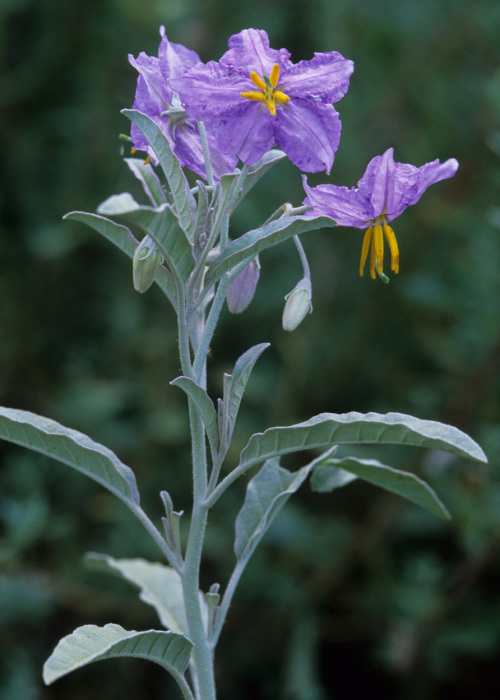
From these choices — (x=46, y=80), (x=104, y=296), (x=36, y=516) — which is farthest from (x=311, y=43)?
(x=36, y=516)

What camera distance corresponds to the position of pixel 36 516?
2123 millimetres

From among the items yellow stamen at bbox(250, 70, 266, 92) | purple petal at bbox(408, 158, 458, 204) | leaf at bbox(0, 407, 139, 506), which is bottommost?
leaf at bbox(0, 407, 139, 506)

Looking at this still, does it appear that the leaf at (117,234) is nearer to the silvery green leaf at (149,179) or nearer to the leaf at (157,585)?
the silvery green leaf at (149,179)

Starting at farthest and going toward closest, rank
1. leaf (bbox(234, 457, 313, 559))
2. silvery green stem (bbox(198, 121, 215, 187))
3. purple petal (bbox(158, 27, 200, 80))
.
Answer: leaf (bbox(234, 457, 313, 559)) < purple petal (bbox(158, 27, 200, 80)) < silvery green stem (bbox(198, 121, 215, 187))

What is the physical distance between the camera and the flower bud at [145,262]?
103cm

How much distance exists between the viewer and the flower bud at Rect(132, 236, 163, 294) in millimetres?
1034

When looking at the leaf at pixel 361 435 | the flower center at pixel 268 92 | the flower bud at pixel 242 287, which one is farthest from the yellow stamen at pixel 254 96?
the leaf at pixel 361 435

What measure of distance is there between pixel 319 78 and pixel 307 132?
8cm

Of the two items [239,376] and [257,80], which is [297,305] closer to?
[239,376]

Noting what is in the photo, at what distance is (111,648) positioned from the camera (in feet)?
3.03

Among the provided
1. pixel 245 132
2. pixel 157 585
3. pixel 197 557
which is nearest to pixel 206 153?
pixel 245 132

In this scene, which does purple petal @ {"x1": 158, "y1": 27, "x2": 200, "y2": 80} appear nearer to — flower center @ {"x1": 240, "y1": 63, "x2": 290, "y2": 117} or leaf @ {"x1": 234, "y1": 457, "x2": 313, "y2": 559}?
flower center @ {"x1": 240, "y1": 63, "x2": 290, "y2": 117}

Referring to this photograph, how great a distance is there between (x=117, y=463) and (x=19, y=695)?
4.46 ft

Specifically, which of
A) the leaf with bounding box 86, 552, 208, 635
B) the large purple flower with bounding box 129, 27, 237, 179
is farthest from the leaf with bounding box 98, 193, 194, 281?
the leaf with bounding box 86, 552, 208, 635
